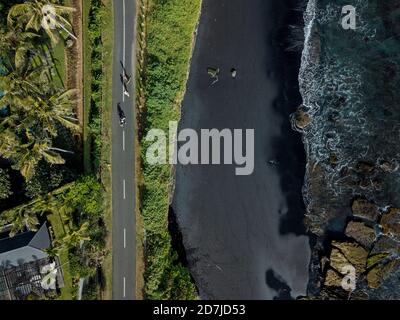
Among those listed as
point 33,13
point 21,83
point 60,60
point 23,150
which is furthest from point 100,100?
point 33,13

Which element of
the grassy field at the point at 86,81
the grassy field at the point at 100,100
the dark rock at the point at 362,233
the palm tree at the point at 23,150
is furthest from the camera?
the dark rock at the point at 362,233

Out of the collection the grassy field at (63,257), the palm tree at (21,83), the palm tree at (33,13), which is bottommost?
the grassy field at (63,257)

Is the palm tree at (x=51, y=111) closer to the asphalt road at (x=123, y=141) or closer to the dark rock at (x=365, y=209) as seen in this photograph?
the asphalt road at (x=123, y=141)

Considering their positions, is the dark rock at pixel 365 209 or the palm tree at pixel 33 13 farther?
the dark rock at pixel 365 209

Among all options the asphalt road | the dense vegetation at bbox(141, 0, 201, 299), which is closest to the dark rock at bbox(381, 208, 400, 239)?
the dense vegetation at bbox(141, 0, 201, 299)

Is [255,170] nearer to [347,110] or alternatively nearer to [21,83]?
[347,110]

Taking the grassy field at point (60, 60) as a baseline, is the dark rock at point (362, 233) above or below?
below

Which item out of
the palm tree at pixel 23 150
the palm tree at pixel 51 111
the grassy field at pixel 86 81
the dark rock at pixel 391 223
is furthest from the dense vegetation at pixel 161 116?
the dark rock at pixel 391 223

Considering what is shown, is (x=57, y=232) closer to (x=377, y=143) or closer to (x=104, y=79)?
(x=104, y=79)

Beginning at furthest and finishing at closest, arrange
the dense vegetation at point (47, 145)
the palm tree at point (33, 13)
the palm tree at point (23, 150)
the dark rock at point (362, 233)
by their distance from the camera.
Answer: the dark rock at point (362, 233)
the palm tree at point (23, 150)
the dense vegetation at point (47, 145)
the palm tree at point (33, 13)
